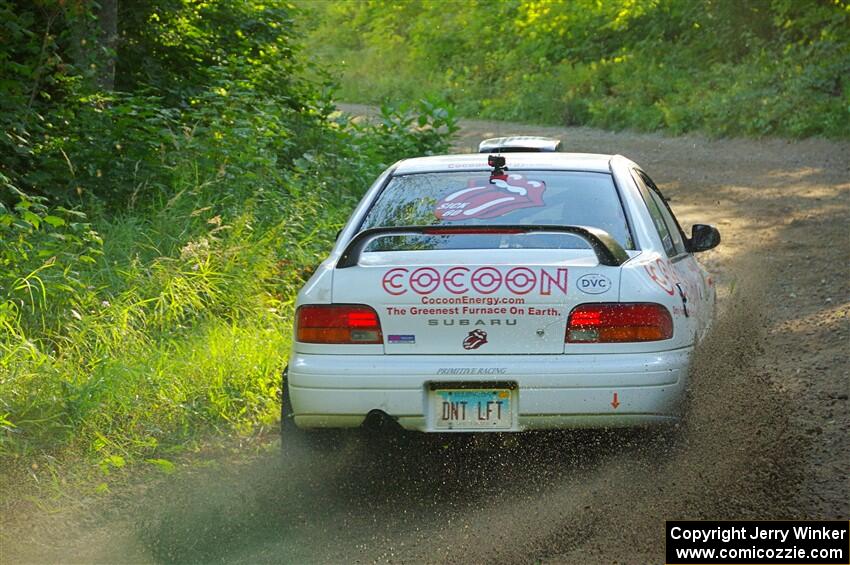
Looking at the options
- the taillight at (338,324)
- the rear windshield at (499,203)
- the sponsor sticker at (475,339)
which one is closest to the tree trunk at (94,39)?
the rear windshield at (499,203)

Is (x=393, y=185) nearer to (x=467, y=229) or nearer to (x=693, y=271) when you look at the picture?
(x=467, y=229)

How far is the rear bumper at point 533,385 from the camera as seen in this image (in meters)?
4.84

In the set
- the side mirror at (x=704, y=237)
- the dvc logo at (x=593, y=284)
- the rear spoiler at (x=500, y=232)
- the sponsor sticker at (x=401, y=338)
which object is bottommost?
the sponsor sticker at (x=401, y=338)

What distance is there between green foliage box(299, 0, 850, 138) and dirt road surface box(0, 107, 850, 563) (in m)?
9.72

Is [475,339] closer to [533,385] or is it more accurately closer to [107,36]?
[533,385]

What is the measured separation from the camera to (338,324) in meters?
5.08

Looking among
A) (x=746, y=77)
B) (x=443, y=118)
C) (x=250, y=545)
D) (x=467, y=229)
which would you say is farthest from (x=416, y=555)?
(x=746, y=77)

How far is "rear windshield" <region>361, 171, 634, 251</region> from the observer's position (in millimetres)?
5660

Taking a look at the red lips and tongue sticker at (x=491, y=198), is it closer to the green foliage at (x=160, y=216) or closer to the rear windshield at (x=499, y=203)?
the rear windshield at (x=499, y=203)

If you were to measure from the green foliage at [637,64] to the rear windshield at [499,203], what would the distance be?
352 inches

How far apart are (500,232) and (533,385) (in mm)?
765

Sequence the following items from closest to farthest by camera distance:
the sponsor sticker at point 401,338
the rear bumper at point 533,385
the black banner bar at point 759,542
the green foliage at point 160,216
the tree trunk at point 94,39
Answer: the black banner bar at point 759,542 < the rear bumper at point 533,385 < the sponsor sticker at point 401,338 < the green foliage at point 160,216 < the tree trunk at point 94,39

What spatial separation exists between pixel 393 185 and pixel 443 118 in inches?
279

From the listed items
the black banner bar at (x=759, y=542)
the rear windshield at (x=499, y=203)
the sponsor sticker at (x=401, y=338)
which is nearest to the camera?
the black banner bar at (x=759, y=542)
